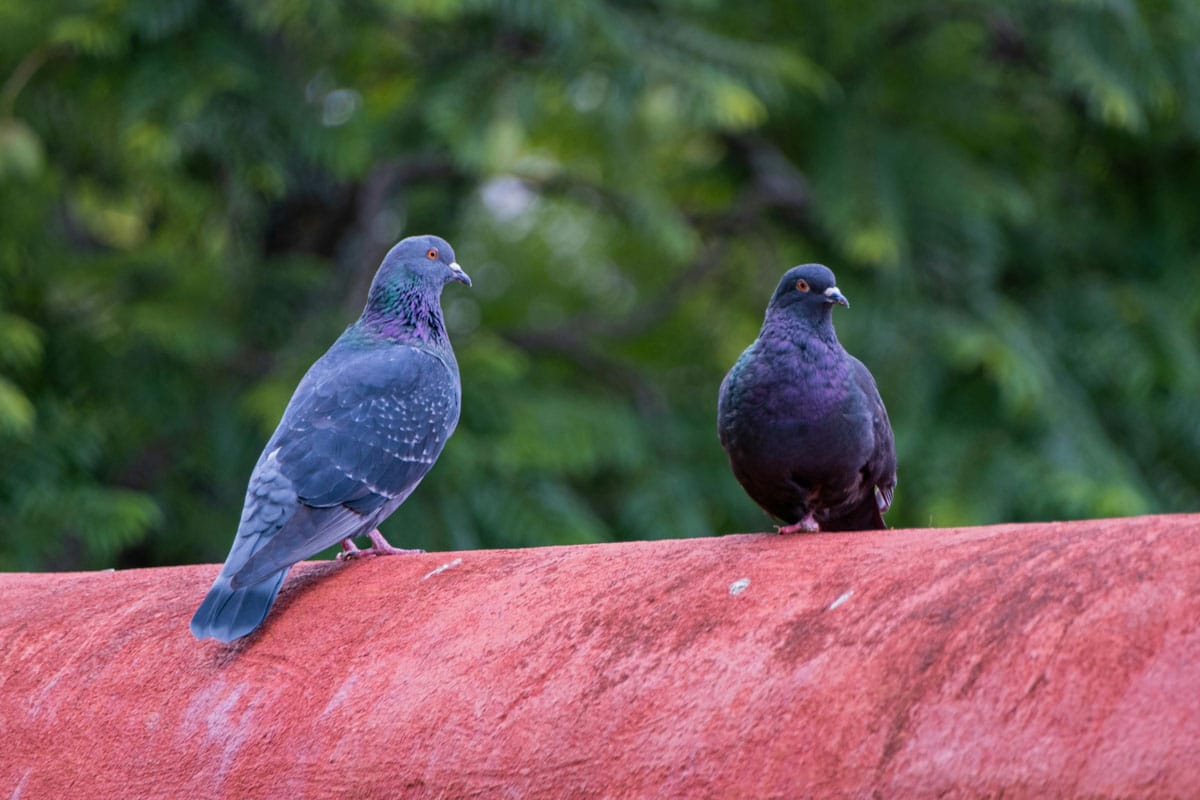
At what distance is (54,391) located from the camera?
8266mm

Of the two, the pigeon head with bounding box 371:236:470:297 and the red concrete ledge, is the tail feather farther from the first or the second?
→ the pigeon head with bounding box 371:236:470:297

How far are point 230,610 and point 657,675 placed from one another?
115cm

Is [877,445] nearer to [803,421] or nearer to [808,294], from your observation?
[803,421]

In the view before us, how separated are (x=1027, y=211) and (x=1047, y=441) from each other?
162 cm

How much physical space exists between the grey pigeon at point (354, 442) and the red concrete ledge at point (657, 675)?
11 cm

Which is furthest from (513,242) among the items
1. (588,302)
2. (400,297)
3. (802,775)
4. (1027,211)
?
(802,775)

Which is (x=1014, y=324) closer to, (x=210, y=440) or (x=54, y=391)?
(x=210, y=440)

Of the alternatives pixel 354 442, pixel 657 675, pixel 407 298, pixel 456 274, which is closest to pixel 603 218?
pixel 456 274

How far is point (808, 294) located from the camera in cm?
388

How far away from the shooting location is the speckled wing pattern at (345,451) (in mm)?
3803

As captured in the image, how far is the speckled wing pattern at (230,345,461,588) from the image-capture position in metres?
3.80

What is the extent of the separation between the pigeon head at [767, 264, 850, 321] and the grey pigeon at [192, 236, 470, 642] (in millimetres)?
1192

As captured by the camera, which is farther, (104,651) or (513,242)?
(513,242)

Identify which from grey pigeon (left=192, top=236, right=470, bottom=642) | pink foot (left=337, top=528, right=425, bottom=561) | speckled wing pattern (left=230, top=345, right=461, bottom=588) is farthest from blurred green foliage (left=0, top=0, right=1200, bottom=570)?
pink foot (left=337, top=528, right=425, bottom=561)
